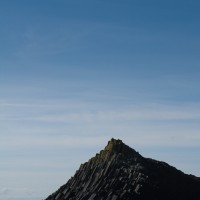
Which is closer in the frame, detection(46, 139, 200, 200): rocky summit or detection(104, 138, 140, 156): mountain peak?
detection(46, 139, 200, 200): rocky summit

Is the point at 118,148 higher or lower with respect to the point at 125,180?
higher

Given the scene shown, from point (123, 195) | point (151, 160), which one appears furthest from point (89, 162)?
point (123, 195)

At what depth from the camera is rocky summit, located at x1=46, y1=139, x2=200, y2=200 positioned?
12219 centimetres

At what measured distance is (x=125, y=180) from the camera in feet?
411

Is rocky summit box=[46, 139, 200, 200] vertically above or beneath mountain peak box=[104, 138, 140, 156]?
beneath

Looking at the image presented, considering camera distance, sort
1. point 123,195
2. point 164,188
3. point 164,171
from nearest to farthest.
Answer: point 123,195 < point 164,188 < point 164,171

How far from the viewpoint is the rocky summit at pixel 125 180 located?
12219 cm

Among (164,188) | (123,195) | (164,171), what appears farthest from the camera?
(164,171)

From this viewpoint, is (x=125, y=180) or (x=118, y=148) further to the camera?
(x=118, y=148)

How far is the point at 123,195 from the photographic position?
11888 centimetres

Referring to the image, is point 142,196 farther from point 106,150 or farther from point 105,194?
point 106,150

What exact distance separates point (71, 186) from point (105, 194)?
18796mm

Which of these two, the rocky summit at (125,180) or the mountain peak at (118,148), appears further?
the mountain peak at (118,148)

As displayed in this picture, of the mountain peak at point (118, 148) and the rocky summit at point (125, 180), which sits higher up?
the mountain peak at point (118, 148)
